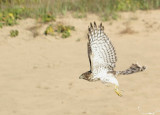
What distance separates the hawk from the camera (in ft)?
16.7

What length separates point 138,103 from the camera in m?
7.20

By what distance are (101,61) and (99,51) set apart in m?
0.14

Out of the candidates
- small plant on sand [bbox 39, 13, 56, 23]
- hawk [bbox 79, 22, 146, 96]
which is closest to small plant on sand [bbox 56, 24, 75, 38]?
small plant on sand [bbox 39, 13, 56, 23]

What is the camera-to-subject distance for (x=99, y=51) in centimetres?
527

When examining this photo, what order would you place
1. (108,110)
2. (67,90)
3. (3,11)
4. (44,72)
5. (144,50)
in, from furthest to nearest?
1. (3,11)
2. (144,50)
3. (44,72)
4. (67,90)
5. (108,110)

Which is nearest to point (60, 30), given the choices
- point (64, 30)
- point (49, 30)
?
point (64, 30)

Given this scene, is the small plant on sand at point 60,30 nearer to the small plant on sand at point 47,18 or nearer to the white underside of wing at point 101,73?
the small plant on sand at point 47,18

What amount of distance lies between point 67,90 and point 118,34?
119 inches

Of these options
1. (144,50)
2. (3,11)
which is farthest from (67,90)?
(3,11)

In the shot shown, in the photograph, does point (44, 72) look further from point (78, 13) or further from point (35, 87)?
point (78, 13)

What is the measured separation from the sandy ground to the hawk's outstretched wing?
5.64ft

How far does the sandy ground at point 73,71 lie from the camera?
7223mm

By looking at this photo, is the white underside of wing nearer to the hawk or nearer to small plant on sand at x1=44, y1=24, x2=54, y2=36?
the hawk

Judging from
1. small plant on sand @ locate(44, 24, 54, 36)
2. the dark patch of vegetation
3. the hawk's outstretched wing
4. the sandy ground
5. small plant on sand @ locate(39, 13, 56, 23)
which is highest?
the hawk's outstretched wing
